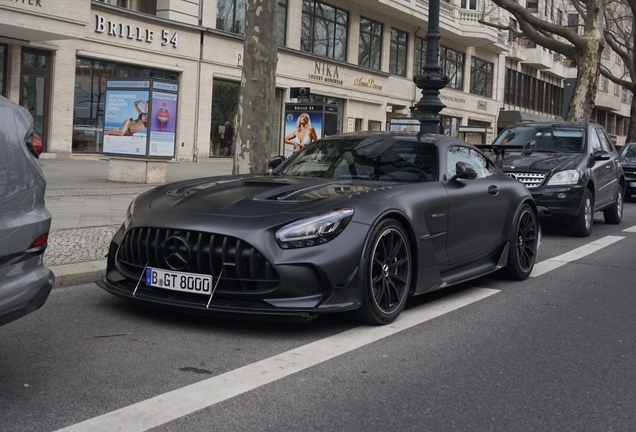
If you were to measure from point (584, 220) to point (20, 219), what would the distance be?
9333 millimetres

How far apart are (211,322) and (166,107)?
40.3ft

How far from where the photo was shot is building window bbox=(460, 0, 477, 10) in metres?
43.8

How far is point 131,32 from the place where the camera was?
24.6 meters

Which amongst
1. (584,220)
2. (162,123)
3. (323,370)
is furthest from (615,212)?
(323,370)

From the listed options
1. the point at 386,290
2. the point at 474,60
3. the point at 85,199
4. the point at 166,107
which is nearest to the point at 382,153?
the point at 386,290

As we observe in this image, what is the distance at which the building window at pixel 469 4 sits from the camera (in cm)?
4384

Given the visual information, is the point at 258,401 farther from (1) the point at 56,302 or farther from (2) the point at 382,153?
(2) the point at 382,153

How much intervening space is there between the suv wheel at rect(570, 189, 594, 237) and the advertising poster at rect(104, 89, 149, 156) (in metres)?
8.95

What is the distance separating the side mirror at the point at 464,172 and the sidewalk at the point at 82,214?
309 cm

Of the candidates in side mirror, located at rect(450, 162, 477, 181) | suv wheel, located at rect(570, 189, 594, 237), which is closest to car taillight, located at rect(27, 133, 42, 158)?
side mirror, located at rect(450, 162, 477, 181)

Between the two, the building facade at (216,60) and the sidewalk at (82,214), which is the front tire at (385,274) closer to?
the sidewalk at (82,214)

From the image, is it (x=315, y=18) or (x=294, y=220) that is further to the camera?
(x=315, y=18)

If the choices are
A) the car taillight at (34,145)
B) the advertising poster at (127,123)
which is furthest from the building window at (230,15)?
the car taillight at (34,145)

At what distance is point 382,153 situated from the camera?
6.57 m
